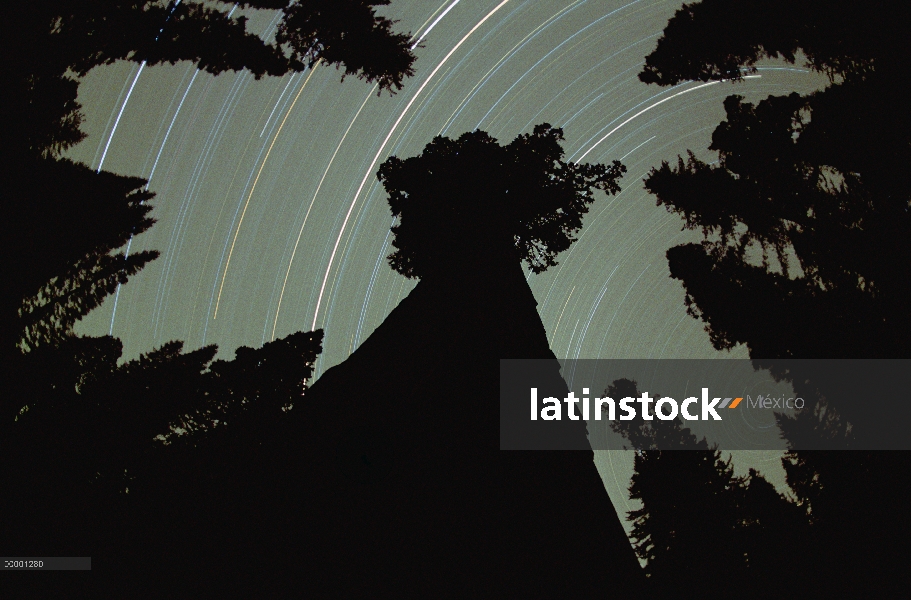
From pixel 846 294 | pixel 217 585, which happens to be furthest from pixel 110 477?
pixel 846 294

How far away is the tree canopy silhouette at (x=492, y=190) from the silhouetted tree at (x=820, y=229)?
2.87 m

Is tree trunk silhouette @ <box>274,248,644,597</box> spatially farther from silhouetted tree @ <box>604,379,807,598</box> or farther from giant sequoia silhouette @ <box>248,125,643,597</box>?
silhouetted tree @ <box>604,379,807,598</box>

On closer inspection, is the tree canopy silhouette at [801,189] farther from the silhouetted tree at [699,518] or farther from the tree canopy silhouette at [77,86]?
the tree canopy silhouette at [77,86]

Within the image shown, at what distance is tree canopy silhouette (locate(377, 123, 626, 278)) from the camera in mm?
10938

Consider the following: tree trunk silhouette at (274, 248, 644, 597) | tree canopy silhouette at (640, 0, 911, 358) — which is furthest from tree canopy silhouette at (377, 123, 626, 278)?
tree trunk silhouette at (274, 248, 644, 597)

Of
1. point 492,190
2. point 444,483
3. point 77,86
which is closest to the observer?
point 77,86

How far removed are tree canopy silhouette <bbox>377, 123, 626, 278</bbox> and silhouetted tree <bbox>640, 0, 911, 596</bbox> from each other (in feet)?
9.42

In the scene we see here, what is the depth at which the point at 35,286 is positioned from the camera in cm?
396

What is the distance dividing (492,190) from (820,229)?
6.08 m

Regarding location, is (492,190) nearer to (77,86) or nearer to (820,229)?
(820,229)

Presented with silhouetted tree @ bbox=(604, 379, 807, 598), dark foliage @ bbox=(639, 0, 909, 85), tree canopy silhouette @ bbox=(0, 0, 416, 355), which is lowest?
silhouetted tree @ bbox=(604, 379, 807, 598)

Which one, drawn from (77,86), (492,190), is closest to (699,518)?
(492,190)

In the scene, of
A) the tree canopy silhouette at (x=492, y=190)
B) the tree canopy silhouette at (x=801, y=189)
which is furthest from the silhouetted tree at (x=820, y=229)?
the tree canopy silhouette at (x=492, y=190)

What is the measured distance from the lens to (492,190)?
10906mm
